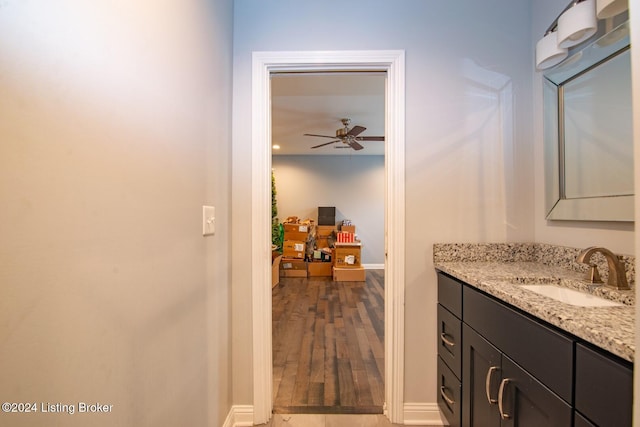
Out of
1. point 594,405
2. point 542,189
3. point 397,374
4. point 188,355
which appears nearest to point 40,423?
point 188,355

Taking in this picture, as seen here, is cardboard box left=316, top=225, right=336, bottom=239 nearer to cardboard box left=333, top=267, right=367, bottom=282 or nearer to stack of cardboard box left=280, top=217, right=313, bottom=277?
stack of cardboard box left=280, top=217, right=313, bottom=277

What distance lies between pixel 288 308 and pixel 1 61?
127 inches

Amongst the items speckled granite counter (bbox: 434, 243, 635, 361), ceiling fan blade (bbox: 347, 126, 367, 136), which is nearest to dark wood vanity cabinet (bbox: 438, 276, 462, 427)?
speckled granite counter (bbox: 434, 243, 635, 361)

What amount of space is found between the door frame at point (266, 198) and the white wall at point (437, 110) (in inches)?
1.8

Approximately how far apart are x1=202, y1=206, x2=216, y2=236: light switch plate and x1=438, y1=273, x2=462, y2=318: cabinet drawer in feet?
3.97

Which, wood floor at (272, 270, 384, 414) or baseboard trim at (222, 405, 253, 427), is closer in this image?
baseboard trim at (222, 405, 253, 427)

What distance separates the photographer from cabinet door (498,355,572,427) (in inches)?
27.5

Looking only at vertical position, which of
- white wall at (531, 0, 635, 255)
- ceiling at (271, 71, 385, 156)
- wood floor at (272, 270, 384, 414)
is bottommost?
wood floor at (272, 270, 384, 414)

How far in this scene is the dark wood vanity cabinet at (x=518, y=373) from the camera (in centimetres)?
60

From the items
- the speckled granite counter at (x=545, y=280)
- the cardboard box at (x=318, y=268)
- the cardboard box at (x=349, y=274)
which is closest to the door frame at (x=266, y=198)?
the speckled granite counter at (x=545, y=280)

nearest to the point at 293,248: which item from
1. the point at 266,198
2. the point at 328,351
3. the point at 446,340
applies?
the point at 328,351

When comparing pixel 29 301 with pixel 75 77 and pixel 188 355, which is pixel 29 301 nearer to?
pixel 75 77

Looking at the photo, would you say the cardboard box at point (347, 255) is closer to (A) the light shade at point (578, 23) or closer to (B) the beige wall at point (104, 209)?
(B) the beige wall at point (104, 209)

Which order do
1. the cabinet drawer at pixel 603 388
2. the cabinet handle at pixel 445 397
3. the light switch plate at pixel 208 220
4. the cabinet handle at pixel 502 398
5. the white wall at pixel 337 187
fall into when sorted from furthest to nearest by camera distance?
the white wall at pixel 337 187, the cabinet handle at pixel 445 397, the light switch plate at pixel 208 220, the cabinet handle at pixel 502 398, the cabinet drawer at pixel 603 388
